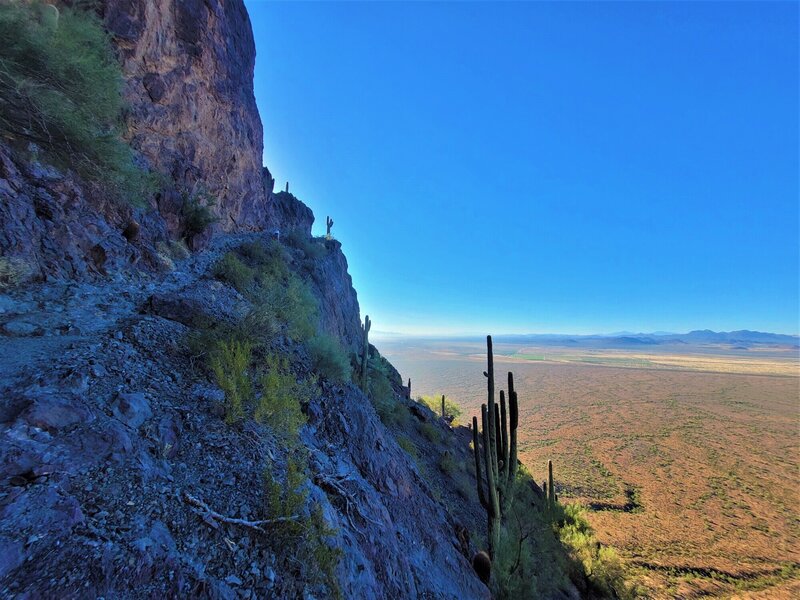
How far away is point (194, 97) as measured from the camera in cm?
1198

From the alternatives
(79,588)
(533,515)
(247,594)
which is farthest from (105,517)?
(533,515)

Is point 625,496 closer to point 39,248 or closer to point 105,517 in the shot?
point 105,517

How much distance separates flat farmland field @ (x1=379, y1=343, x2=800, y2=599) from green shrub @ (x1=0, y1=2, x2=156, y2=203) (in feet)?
61.3

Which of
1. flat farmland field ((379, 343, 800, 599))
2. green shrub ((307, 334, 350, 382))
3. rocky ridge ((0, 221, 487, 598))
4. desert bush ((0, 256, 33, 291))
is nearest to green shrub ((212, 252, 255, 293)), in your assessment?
rocky ridge ((0, 221, 487, 598))

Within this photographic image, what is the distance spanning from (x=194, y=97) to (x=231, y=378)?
1209 centimetres

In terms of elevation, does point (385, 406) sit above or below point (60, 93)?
below

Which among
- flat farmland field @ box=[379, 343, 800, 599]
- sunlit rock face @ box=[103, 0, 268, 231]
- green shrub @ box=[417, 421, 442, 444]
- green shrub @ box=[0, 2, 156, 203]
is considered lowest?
flat farmland field @ box=[379, 343, 800, 599]

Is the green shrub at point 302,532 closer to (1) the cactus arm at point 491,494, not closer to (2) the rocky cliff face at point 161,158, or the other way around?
(2) the rocky cliff face at point 161,158

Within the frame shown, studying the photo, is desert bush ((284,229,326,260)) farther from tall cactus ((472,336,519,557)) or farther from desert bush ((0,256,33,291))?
desert bush ((0,256,33,291))

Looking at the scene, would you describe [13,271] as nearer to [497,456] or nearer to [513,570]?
[513,570]

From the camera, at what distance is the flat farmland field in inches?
527

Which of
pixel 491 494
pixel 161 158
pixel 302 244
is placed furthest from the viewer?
pixel 302 244

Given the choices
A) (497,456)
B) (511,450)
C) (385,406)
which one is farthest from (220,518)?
(385,406)

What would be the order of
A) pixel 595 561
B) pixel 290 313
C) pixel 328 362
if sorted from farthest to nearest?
pixel 595 561 → pixel 290 313 → pixel 328 362
